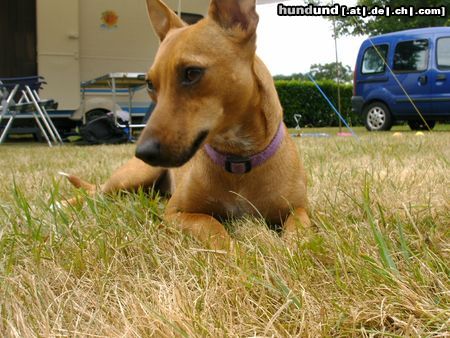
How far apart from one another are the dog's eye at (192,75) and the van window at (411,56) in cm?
1007

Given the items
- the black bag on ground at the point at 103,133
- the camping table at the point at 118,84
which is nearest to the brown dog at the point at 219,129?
the black bag on ground at the point at 103,133

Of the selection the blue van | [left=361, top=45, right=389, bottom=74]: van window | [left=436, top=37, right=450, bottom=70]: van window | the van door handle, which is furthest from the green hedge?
[left=436, top=37, right=450, bottom=70]: van window

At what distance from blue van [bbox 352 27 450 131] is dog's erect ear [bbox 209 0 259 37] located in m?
8.76

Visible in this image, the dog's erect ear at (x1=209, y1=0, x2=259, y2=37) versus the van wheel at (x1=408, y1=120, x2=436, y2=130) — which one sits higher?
the dog's erect ear at (x1=209, y1=0, x2=259, y2=37)

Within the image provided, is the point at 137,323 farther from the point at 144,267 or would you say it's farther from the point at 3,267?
the point at 3,267

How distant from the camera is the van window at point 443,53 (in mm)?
10497

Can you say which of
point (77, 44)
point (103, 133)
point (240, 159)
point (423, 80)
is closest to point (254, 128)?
point (240, 159)

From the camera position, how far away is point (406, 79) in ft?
35.8

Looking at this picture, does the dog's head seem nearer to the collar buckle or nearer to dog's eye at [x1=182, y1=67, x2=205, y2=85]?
dog's eye at [x1=182, y1=67, x2=205, y2=85]

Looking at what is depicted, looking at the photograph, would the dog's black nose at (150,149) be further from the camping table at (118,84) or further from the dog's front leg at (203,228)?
the camping table at (118,84)

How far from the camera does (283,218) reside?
6.65 ft

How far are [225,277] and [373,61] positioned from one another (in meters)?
11.3

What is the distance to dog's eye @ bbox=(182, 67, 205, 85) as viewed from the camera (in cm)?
171

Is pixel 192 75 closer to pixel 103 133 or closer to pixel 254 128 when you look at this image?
pixel 254 128
